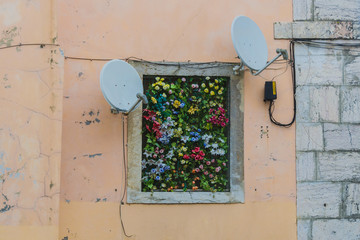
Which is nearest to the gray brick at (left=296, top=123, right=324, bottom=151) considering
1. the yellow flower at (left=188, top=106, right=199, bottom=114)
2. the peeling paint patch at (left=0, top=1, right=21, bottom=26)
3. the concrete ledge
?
the concrete ledge

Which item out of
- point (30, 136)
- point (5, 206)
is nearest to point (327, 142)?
point (30, 136)

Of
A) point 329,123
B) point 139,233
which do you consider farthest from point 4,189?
point 329,123

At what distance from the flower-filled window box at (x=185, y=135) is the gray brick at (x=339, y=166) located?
1126mm

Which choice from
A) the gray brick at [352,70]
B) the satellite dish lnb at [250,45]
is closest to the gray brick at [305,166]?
the gray brick at [352,70]

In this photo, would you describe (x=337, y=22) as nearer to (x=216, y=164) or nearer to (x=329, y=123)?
(x=329, y=123)

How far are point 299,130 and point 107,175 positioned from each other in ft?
7.61

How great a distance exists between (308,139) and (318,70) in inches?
33.0

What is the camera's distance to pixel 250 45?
4.54 metres

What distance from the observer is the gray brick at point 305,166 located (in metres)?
4.83

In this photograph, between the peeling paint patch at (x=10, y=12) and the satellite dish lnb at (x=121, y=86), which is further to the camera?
the peeling paint patch at (x=10, y=12)

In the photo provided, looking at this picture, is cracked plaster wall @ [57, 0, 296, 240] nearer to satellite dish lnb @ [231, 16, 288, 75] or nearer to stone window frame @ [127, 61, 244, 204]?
stone window frame @ [127, 61, 244, 204]

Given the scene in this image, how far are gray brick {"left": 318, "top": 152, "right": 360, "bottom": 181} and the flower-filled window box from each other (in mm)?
1126

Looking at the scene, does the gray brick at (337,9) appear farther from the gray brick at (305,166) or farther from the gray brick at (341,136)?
the gray brick at (305,166)

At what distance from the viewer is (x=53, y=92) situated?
4.34 meters
